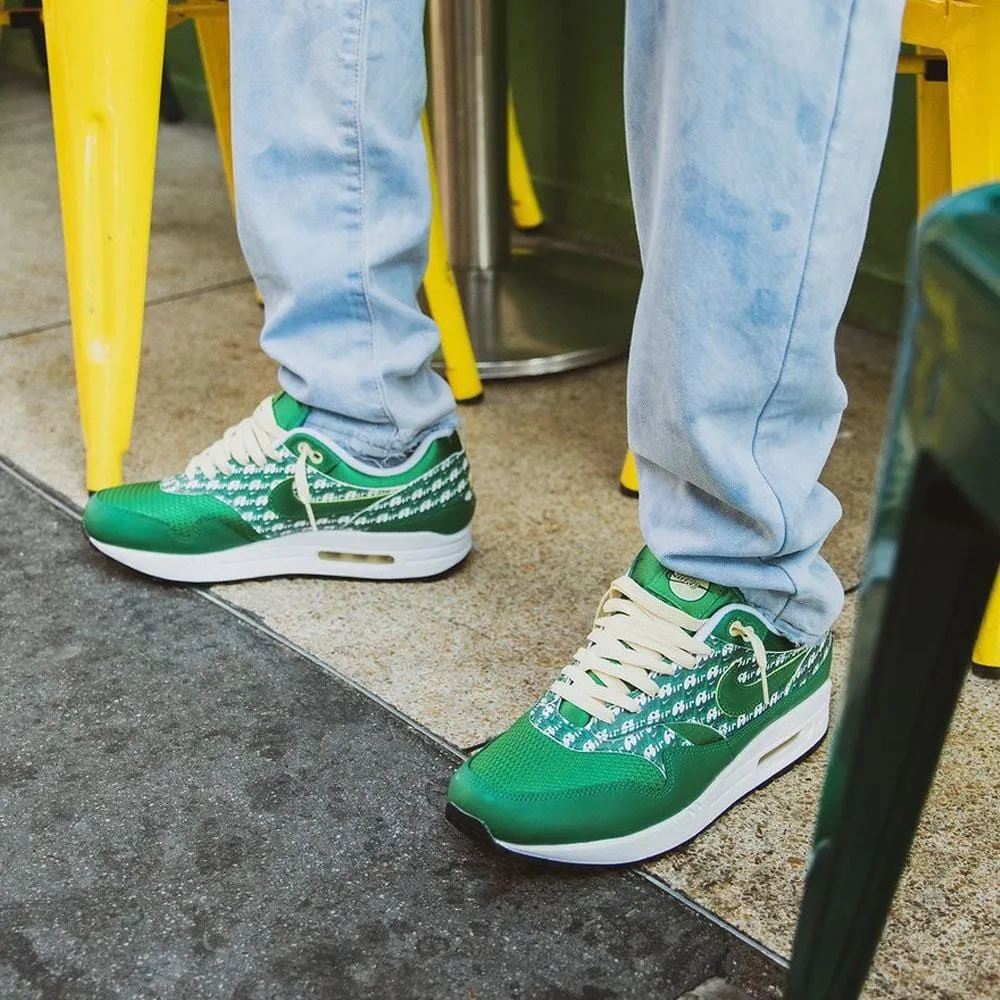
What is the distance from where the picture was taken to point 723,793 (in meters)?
0.81

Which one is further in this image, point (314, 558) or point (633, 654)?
point (314, 558)

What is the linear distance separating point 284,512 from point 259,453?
5 centimetres

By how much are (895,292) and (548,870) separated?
1125mm

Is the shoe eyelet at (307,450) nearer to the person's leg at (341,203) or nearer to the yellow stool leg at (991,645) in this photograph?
the person's leg at (341,203)

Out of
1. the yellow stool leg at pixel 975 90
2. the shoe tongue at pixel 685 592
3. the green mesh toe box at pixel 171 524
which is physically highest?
the yellow stool leg at pixel 975 90

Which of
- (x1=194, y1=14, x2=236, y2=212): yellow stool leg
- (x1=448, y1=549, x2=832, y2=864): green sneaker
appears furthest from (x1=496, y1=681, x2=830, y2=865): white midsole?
Answer: (x1=194, y1=14, x2=236, y2=212): yellow stool leg

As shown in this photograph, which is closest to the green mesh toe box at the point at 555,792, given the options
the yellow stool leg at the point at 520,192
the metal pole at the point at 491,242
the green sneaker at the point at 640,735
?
the green sneaker at the point at 640,735

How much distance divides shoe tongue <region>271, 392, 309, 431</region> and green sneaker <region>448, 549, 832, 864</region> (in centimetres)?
35

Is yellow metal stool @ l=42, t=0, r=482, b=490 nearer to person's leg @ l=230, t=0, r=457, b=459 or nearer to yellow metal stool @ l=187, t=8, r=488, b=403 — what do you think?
person's leg @ l=230, t=0, r=457, b=459

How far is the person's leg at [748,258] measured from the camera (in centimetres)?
66

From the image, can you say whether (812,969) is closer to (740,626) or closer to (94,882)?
(740,626)

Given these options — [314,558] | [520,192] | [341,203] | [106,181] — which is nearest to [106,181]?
[106,181]

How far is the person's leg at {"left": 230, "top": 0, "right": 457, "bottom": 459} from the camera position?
0.95 metres

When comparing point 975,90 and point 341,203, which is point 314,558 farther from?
point 975,90
